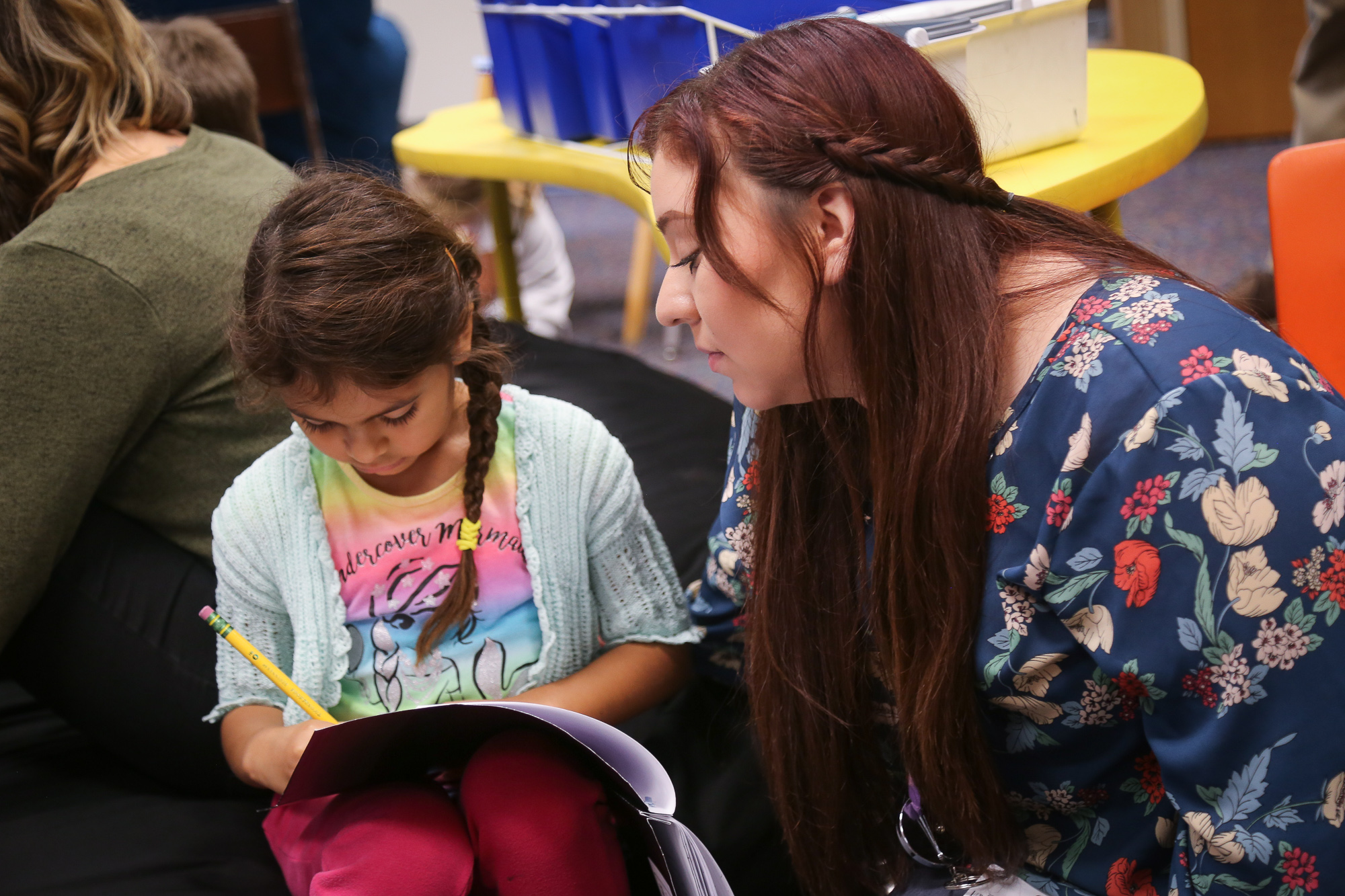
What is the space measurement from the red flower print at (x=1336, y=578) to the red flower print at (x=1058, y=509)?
0.14m

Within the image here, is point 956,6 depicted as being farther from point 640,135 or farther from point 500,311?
point 500,311

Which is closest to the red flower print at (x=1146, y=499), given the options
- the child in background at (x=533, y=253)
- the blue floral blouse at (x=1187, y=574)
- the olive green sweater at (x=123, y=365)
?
the blue floral blouse at (x=1187, y=574)

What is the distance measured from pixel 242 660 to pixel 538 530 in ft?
1.00

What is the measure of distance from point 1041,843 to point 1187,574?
0.28 metres

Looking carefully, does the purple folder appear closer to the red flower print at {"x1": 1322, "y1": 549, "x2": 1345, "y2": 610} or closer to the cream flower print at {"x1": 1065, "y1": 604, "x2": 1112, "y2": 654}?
the cream flower print at {"x1": 1065, "y1": 604, "x2": 1112, "y2": 654}

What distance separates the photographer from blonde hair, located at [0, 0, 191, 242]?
1.19 meters

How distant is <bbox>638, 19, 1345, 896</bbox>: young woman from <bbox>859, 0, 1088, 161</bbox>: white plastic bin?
0.31m

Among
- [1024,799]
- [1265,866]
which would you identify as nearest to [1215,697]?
[1265,866]

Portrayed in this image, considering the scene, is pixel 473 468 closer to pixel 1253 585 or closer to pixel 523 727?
pixel 523 727

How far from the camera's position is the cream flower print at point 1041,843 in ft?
2.70

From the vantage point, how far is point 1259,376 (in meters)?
0.66

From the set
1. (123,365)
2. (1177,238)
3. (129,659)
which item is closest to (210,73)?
(123,365)

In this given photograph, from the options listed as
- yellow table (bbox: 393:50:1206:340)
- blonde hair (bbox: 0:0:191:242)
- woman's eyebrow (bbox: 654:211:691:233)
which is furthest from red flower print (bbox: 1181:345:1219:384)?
blonde hair (bbox: 0:0:191:242)

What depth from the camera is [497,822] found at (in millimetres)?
852
